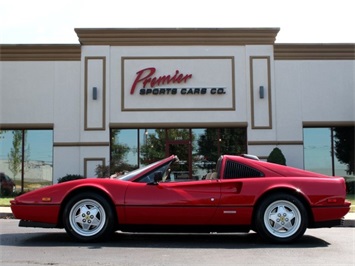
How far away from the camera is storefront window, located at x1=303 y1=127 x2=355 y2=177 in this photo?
17906mm

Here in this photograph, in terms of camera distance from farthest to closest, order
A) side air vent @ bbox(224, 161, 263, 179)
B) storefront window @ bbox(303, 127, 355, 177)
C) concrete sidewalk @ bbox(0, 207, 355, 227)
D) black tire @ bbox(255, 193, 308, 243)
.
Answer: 1. storefront window @ bbox(303, 127, 355, 177)
2. concrete sidewalk @ bbox(0, 207, 355, 227)
3. side air vent @ bbox(224, 161, 263, 179)
4. black tire @ bbox(255, 193, 308, 243)

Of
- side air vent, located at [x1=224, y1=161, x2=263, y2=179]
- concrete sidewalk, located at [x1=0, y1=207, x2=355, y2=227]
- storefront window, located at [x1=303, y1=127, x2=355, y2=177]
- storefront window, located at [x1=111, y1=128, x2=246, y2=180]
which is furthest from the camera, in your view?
storefront window, located at [x1=303, y1=127, x2=355, y2=177]

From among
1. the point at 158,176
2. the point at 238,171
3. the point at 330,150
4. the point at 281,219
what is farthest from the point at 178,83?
the point at 281,219

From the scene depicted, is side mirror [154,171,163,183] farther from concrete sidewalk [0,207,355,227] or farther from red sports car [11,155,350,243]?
concrete sidewalk [0,207,355,227]

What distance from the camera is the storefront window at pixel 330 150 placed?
1791 cm

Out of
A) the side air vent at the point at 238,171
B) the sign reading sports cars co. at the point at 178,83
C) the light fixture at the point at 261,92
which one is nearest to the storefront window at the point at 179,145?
the sign reading sports cars co. at the point at 178,83

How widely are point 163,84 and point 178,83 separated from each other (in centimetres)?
58

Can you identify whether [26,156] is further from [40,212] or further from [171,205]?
[171,205]

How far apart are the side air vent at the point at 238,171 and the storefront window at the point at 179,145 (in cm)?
1074

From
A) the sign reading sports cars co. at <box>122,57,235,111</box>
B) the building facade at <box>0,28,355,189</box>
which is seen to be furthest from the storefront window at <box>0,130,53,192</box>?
the sign reading sports cars co. at <box>122,57,235,111</box>

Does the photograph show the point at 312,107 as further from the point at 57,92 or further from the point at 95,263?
the point at 95,263

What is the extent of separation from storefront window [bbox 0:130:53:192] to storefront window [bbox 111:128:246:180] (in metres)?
2.76

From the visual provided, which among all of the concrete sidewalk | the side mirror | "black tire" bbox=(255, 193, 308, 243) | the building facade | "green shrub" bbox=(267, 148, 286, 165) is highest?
the building facade

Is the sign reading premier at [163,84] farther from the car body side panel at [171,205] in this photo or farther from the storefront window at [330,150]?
the car body side panel at [171,205]
